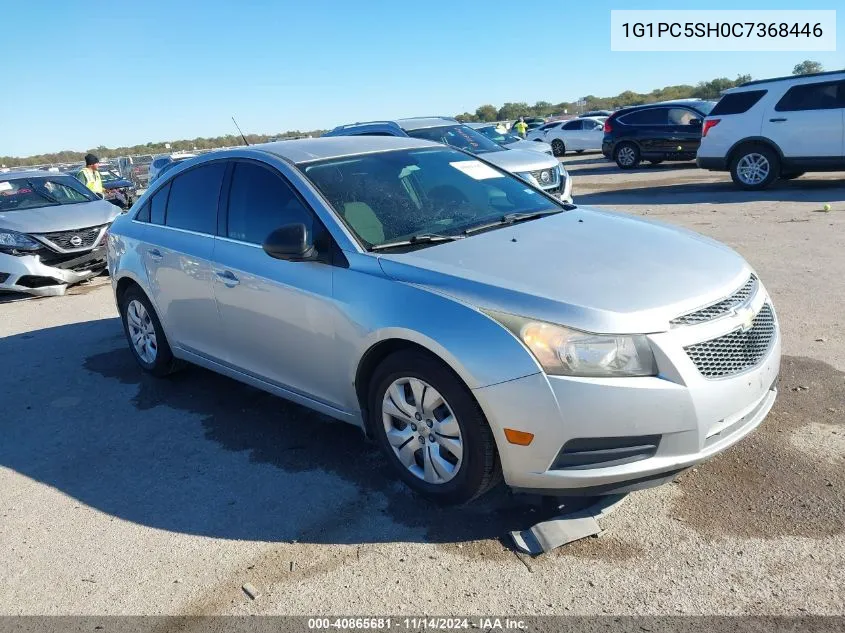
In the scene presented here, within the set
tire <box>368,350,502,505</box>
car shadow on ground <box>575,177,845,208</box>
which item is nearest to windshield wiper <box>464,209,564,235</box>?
tire <box>368,350,502,505</box>

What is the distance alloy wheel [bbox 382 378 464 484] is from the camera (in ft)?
10.9

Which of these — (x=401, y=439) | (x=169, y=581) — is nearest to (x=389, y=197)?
(x=401, y=439)

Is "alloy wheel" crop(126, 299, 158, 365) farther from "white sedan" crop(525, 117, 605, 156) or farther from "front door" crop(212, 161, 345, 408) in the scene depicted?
"white sedan" crop(525, 117, 605, 156)

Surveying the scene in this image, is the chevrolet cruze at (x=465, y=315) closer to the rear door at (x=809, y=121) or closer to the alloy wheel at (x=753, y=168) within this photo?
the rear door at (x=809, y=121)

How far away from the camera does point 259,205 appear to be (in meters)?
4.40

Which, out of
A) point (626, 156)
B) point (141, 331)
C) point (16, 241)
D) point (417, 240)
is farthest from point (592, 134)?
point (417, 240)

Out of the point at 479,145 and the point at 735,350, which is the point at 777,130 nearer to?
the point at 479,145

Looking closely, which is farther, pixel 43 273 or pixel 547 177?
pixel 547 177

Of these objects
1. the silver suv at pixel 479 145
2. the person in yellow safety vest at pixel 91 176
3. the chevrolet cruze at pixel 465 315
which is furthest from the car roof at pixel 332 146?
the person in yellow safety vest at pixel 91 176

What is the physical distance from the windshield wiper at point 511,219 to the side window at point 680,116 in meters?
16.3

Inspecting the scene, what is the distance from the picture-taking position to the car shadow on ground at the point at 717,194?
40.5ft

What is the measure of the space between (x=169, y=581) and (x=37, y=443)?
2139 mm

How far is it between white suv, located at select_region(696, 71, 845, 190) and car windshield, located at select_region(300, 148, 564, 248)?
32.3ft

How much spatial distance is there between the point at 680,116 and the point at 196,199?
16936 millimetres
